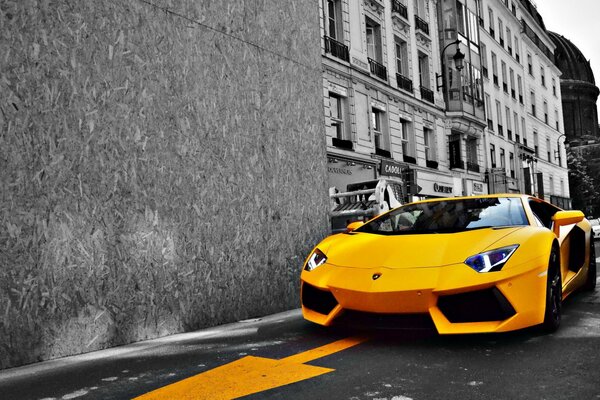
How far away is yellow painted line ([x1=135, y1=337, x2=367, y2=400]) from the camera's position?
309 cm

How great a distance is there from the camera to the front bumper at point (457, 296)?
3.79 metres

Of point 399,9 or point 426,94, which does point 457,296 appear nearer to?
point 399,9

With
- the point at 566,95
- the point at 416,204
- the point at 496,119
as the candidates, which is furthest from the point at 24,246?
the point at 566,95

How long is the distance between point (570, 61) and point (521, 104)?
42335 mm

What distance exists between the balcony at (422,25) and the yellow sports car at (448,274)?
20.7 metres

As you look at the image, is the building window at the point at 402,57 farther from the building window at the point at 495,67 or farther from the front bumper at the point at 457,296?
the front bumper at the point at 457,296

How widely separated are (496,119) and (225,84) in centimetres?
2969

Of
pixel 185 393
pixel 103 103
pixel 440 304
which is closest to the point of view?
pixel 185 393

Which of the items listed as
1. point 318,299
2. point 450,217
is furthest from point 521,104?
point 318,299

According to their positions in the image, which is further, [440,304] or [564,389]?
[440,304]

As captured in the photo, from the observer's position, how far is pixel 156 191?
17.7 ft

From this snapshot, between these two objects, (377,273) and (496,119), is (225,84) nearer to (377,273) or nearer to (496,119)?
(377,273)

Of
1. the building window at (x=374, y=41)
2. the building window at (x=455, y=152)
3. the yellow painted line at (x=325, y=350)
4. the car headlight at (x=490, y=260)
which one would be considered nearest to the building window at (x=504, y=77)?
the building window at (x=455, y=152)

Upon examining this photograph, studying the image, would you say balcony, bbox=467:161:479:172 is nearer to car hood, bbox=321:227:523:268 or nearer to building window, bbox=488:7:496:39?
building window, bbox=488:7:496:39
